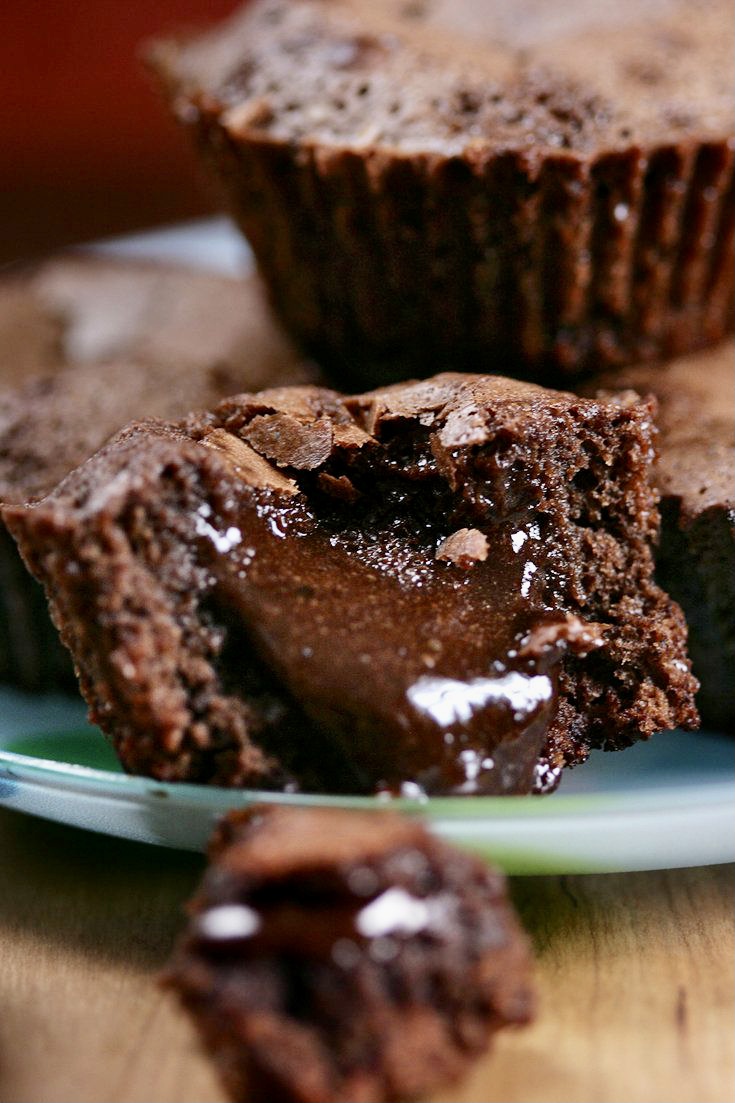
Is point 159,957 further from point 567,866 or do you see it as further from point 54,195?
point 54,195

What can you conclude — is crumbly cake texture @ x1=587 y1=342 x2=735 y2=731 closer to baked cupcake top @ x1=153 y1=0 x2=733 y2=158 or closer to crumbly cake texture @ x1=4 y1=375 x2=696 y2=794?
→ crumbly cake texture @ x1=4 y1=375 x2=696 y2=794

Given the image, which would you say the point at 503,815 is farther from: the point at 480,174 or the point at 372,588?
the point at 480,174

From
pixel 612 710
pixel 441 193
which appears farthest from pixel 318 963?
pixel 441 193

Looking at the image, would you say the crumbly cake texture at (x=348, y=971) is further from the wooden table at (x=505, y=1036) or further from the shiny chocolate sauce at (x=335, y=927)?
the wooden table at (x=505, y=1036)

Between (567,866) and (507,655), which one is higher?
(507,655)

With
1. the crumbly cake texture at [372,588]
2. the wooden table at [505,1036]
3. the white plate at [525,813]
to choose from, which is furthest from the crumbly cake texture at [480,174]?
the wooden table at [505,1036]

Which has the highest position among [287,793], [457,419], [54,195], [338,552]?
[457,419]

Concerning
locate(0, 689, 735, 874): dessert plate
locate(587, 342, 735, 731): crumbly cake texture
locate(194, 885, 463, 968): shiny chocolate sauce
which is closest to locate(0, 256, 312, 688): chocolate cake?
locate(0, 689, 735, 874): dessert plate
